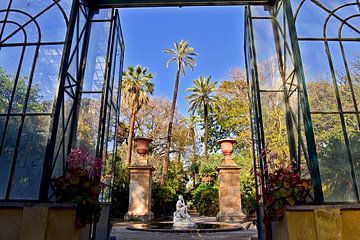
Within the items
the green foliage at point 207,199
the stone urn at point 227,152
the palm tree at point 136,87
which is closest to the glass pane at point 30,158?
the stone urn at point 227,152

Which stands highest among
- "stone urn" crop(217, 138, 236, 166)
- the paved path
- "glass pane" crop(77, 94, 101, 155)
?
"stone urn" crop(217, 138, 236, 166)

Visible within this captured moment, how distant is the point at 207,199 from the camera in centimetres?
1792

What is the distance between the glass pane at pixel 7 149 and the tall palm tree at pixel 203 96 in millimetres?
22546

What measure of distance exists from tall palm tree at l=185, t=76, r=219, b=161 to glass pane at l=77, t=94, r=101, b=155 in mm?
21426

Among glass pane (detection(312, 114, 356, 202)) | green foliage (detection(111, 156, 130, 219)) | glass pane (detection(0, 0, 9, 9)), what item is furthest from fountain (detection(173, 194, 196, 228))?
glass pane (detection(0, 0, 9, 9))

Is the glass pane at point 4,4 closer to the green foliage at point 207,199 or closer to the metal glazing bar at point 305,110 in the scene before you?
the metal glazing bar at point 305,110

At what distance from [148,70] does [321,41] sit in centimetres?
1900

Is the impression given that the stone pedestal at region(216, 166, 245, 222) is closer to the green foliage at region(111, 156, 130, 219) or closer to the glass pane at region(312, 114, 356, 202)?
the green foliage at region(111, 156, 130, 219)

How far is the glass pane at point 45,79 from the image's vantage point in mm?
4139

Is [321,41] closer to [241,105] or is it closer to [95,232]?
[95,232]

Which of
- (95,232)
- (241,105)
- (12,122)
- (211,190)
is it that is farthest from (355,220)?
(241,105)

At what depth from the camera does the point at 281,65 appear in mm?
4969

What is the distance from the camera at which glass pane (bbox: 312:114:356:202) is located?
383 cm

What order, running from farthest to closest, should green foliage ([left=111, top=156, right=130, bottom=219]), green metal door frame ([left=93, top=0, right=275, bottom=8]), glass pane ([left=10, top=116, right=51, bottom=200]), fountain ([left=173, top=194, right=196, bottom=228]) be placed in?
green foliage ([left=111, top=156, right=130, bottom=219]) < fountain ([left=173, top=194, right=196, bottom=228]) < green metal door frame ([left=93, top=0, right=275, bottom=8]) < glass pane ([left=10, top=116, right=51, bottom=200])
